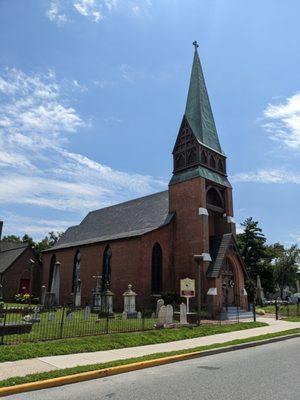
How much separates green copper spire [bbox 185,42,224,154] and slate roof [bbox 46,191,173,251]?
6.72 m

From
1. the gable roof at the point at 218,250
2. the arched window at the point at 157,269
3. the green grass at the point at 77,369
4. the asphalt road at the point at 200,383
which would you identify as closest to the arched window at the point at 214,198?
the gable roof at the point at 218,250

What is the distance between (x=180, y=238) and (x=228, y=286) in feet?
18.6

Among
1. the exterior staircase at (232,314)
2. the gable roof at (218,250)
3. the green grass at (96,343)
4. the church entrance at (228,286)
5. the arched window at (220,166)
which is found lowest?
the green grass at (96,343)

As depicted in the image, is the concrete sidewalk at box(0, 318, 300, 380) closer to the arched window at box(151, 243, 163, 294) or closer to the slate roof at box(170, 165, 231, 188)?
the arched window at box(151, 243, 163, 294)

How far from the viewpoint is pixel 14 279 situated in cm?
A: 4681

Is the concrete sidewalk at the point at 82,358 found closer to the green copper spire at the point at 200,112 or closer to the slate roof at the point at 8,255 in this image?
the green copper spire at the point at 200,112

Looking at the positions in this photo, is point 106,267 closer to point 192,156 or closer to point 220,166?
point 192,156

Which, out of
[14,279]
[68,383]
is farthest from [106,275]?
[68,383]

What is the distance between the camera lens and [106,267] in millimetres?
33906

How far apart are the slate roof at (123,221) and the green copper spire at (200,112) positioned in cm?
672

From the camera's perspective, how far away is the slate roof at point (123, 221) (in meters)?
33.8

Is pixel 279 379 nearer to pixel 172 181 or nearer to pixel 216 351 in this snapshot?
pixel 216 351

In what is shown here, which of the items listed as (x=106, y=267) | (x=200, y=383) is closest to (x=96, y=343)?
(x=200, y=383)

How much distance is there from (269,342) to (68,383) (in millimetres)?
10144
